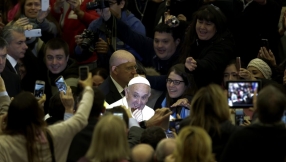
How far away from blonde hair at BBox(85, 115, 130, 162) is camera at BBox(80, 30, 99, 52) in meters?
3.91

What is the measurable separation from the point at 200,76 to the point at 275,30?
1.15 metres

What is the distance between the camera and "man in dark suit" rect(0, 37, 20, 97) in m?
9.34

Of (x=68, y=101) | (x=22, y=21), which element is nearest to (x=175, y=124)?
(x=68, y=101)

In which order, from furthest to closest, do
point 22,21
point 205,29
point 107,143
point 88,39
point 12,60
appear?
1. point 22,21
2. point 88,39
3. point 12,60
4. point 205,29
5. point 107,143

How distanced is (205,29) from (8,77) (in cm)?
209

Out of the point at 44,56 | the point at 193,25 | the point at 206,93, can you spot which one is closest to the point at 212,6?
the point at 193,25

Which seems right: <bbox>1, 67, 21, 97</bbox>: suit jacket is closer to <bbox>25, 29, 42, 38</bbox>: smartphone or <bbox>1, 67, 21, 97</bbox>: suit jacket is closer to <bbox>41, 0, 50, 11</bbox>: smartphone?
<bbox>25, 29, 42, 38</bbox>: smartphone

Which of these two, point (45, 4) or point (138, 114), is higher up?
point (45, 4)

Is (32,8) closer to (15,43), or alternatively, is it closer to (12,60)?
(15,43)

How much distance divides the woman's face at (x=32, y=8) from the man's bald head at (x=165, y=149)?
16.4 feet

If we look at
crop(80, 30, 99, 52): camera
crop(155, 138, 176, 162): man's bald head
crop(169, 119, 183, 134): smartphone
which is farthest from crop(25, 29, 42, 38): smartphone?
crop(155, 138, 176, 162): man's bald head

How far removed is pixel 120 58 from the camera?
9.64 m

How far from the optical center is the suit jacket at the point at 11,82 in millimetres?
9398

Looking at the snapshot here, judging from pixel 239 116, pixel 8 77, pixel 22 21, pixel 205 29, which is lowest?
pixel 239 116
